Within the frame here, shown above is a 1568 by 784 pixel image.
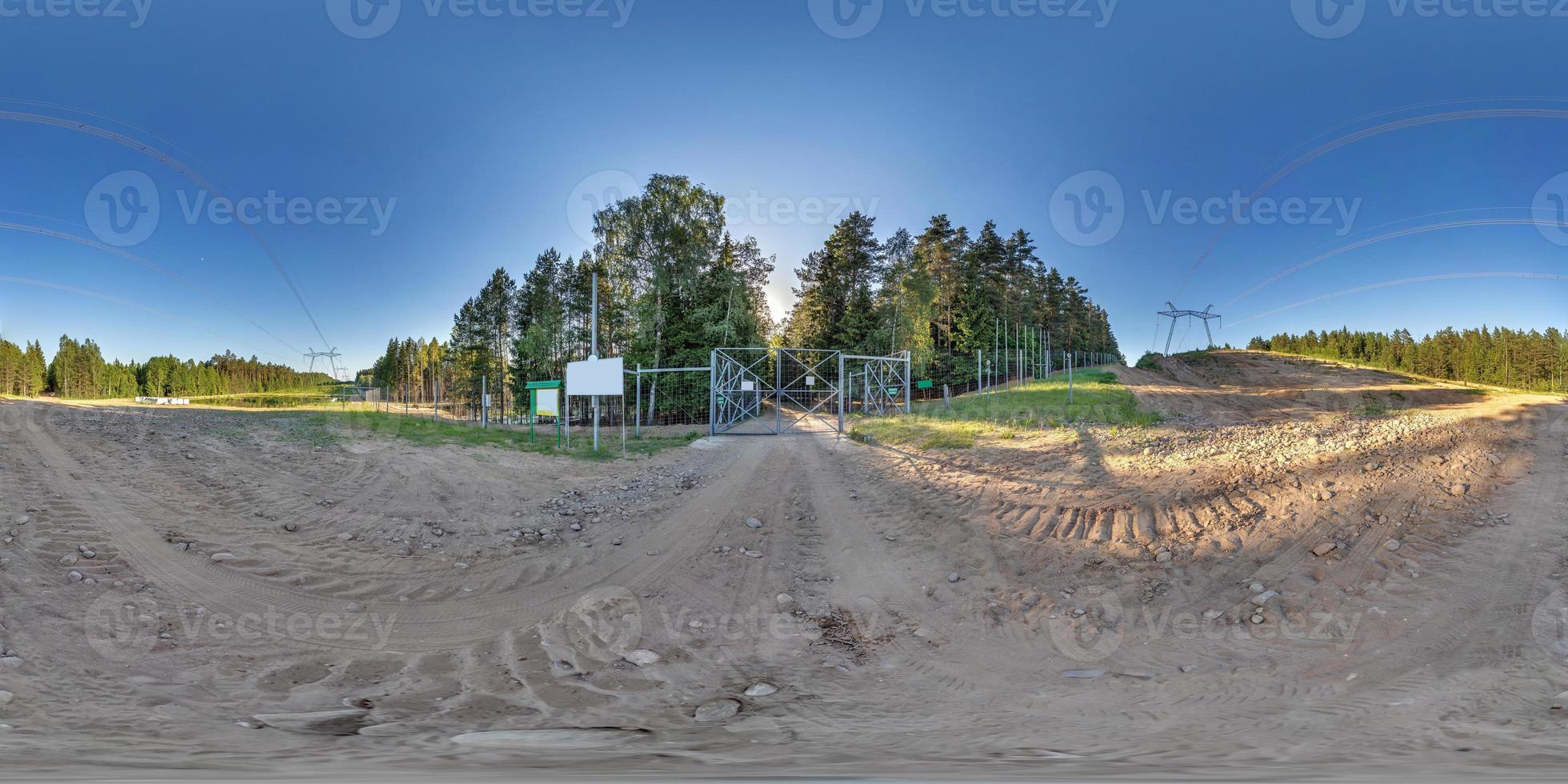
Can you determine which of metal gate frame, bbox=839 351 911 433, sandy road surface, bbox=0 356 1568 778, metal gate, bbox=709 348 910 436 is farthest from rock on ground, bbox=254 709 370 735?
metal gate frame, bbox=839 351 911 433

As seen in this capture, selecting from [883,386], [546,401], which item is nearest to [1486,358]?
[883,386]

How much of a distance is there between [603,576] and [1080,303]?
66275mm

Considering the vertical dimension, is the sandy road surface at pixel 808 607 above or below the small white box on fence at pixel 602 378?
below

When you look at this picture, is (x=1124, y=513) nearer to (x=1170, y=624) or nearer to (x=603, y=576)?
(x=1170, y=624)

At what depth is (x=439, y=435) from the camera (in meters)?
14.5

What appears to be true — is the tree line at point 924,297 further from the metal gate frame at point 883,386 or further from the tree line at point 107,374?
the tree line at point 107,374

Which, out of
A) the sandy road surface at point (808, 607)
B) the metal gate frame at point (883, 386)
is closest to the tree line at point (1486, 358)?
the sandy road surface at point (808, 607)

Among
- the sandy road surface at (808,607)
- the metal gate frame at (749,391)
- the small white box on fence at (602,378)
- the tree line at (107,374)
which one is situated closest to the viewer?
the sandy road surface at (808,607)

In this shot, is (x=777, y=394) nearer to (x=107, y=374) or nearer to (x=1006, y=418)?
(x=1006, y=418)

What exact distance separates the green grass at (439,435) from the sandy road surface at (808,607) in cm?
76

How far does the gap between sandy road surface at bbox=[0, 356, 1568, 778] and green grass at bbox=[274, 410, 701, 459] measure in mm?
757

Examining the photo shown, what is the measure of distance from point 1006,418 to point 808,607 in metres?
12.7

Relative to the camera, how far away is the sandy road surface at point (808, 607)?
3029mm

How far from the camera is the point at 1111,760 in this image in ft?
8.69
